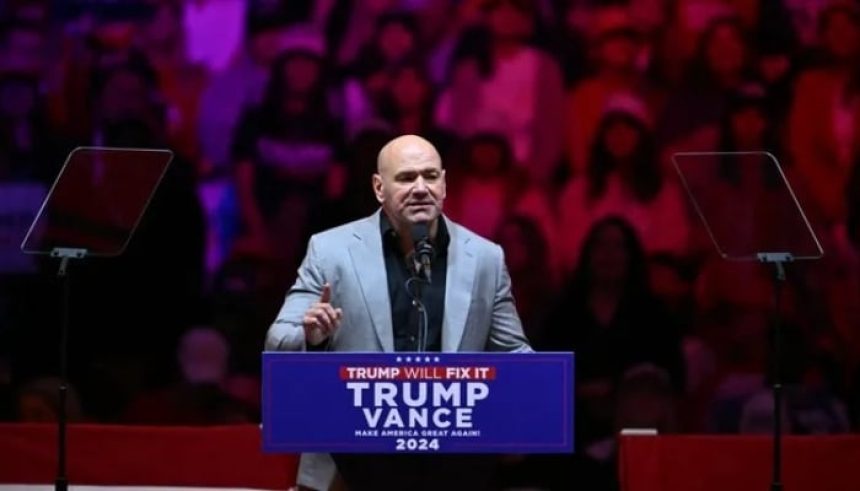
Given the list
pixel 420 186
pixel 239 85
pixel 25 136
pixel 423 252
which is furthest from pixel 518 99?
pixel 423 252

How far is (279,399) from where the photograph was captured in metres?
4.25

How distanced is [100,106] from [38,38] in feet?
1.23

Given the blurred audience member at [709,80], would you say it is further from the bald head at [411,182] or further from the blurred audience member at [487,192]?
the bald head at [411,182]

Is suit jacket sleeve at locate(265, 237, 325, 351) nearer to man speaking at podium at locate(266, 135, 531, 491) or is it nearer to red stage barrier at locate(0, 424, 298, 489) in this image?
man speaking at podium at locate(266, 135, 531, 491)

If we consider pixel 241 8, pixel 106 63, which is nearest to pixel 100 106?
pixel 106 63

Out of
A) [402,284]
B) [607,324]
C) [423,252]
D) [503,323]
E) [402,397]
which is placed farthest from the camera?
[607,324]

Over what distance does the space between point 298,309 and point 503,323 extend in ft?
1.95

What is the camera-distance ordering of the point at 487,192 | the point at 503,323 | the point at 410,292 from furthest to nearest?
the point at 487,192, the point at 503,323, the point at 410,292

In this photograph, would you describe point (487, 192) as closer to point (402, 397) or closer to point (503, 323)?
point (503, 323)

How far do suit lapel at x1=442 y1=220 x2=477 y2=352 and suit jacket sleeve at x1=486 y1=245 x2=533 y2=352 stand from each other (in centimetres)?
13

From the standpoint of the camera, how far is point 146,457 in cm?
641

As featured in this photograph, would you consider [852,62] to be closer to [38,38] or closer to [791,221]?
[791,221]

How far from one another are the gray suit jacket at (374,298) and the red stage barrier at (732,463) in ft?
4.54

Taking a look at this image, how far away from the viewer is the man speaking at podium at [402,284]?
4715 millimetres
